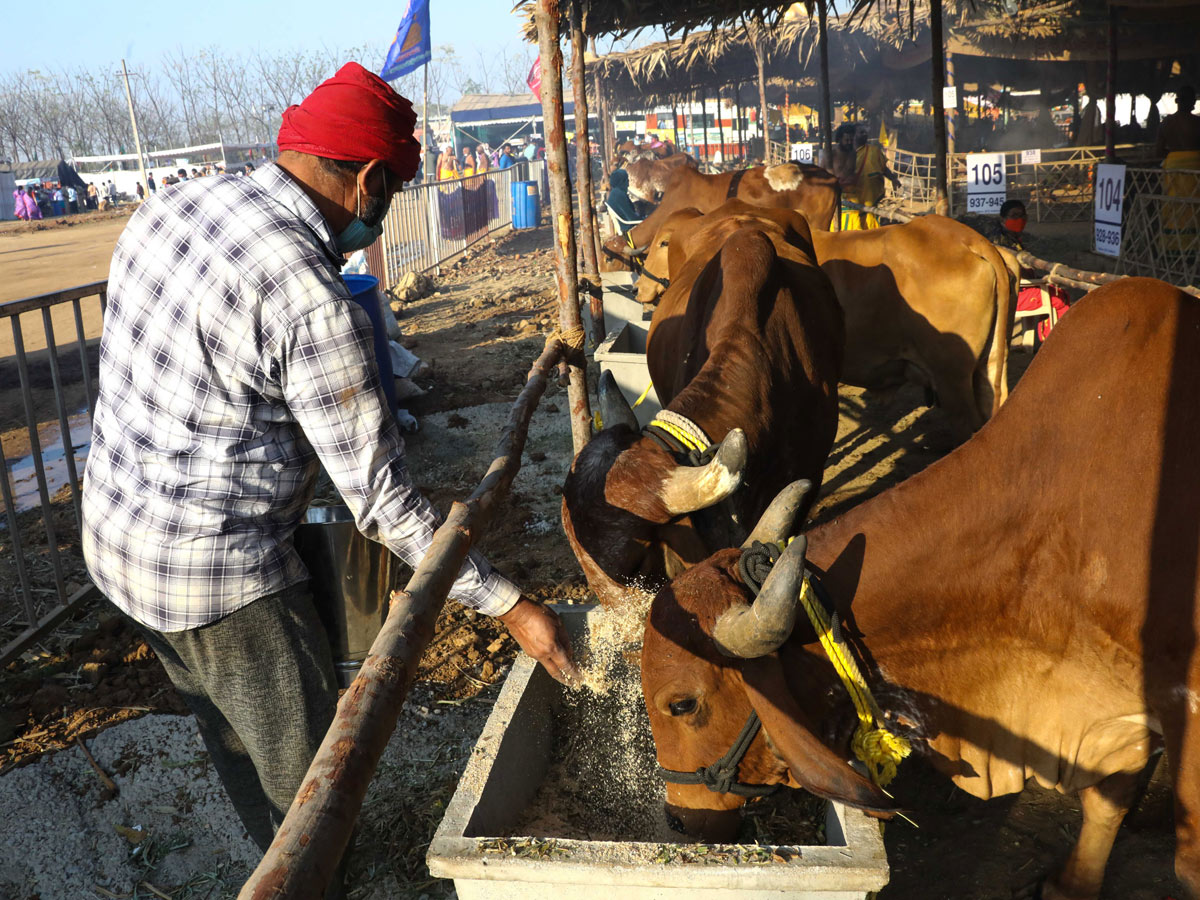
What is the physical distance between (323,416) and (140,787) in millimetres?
2198

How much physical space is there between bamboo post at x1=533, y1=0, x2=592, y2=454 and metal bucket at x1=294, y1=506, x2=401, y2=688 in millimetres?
1921

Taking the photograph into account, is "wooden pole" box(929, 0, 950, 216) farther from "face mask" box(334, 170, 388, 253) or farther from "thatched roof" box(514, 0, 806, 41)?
"face mask" box(334, 170, 388, 253)

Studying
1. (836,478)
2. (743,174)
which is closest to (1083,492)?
(836,478)

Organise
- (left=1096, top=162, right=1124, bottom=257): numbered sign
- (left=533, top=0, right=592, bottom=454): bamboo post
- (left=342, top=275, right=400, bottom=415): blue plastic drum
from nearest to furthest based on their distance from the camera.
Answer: (left=533, top=0, right=592, bottom=454): bamboo post < (left=342, top=275, right=400, bottom=415): blue plastic drum < (left=1096, top=162, right=1124, bottom=257): numbered sign

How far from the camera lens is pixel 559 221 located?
450cm

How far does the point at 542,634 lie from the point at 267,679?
27.3 inches

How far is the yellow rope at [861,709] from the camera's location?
6.88 feet

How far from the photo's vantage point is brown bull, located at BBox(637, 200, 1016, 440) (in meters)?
5.59

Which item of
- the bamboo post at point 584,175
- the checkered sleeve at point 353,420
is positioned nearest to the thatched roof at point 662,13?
the bamboo post at point 584,175

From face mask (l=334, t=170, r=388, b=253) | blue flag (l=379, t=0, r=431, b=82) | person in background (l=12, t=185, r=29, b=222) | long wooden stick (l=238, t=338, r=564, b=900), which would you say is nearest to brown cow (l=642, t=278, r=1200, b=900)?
long wooden stick (l=238, t=338, r=564, b=900)

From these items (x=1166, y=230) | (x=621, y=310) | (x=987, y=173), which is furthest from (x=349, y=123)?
(x=1166, y=230)

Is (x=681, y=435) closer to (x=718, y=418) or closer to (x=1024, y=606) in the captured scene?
(x=718, y=418)

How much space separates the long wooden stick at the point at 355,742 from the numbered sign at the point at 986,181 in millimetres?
9938

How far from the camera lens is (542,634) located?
2271mm
